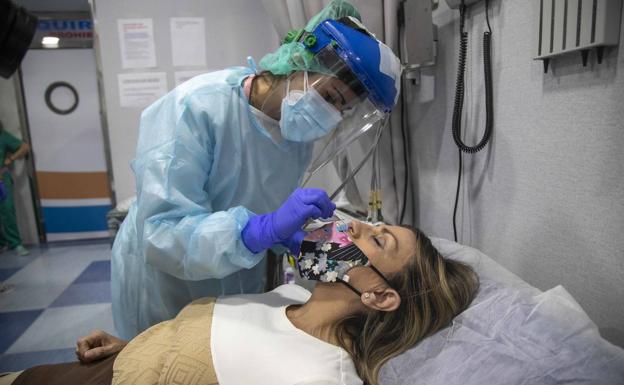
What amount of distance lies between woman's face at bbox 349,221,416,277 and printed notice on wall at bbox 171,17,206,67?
83.8 inches

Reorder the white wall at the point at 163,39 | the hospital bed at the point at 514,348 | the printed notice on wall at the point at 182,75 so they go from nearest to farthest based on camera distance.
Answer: the hospital bed at the point at 514,348, the white wall at the point at 163,39, the printed notice on wall at the point at 182,75

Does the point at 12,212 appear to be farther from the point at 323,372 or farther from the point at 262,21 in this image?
the point at 323,372

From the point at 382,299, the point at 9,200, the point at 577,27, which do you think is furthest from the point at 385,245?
the point at 9,200

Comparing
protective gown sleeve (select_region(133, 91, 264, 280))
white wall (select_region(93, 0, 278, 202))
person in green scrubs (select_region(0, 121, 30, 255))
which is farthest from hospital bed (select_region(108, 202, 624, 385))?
person in green scrubs (select_region(0, 121, 30, 255))

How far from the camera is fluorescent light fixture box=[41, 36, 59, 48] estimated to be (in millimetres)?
4461

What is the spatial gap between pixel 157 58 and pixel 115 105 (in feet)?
1.47

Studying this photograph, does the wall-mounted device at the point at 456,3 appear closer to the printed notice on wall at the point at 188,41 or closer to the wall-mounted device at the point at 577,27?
the wall-mounted device at the point at 577,27

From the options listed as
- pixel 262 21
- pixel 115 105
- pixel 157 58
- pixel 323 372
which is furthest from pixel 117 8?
pixel 323 372

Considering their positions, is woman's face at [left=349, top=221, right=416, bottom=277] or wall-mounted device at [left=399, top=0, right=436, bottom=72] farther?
wall-mounted device at [left=399, top=0, right=436, bottom=72]

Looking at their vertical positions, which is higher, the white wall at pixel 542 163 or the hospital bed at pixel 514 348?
the white wall at pixel 542 163

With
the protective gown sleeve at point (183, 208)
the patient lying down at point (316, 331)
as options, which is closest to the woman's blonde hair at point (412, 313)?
the patient lying down at point (316, 331)

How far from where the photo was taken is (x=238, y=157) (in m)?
1.27

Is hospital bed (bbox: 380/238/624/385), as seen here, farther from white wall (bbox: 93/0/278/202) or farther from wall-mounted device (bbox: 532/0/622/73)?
white wall (bbox: 93/0/278/202)

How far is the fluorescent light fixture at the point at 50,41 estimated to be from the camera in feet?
14.6
